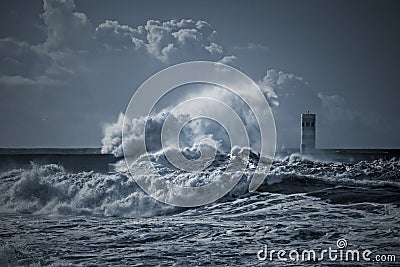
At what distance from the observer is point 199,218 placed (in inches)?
370

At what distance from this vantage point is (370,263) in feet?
19.8

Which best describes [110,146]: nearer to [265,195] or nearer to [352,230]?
[265,195]
